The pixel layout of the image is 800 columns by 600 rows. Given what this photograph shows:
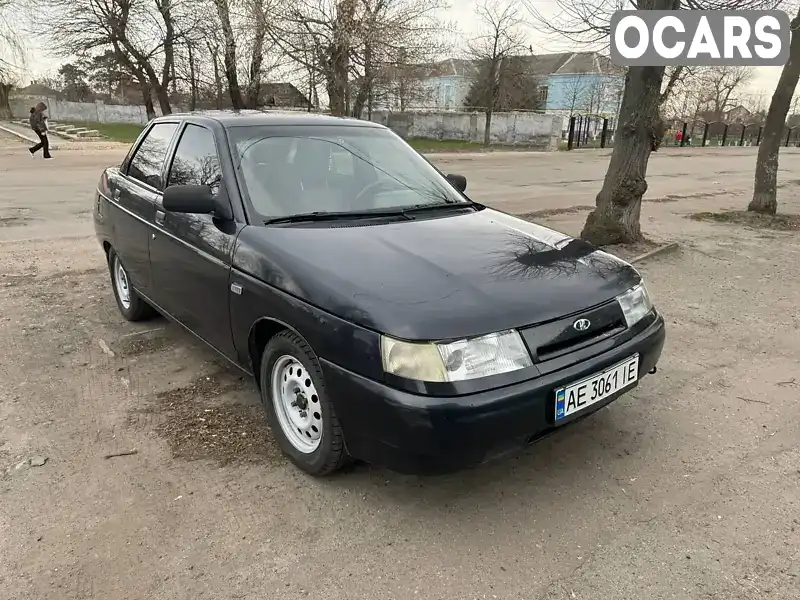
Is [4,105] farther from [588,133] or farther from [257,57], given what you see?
[588,133]

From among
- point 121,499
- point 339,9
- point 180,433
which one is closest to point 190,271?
point 180,433

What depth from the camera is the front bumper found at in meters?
2.28

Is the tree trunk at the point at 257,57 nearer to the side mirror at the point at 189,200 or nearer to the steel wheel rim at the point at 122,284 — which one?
the steel wheel rim at the point at 122,284

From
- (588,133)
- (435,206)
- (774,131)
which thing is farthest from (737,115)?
(435,206)

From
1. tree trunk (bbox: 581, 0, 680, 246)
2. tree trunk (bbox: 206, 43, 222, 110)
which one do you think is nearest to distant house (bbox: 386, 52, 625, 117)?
tree trunk (bbox: 206, 43, 222, 110)

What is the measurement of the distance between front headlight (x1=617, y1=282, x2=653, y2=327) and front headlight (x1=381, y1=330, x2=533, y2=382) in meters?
0.86

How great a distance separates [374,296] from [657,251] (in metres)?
6.04

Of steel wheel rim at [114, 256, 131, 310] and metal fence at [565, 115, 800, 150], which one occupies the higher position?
metal fence at [565, 115, 800, 150]

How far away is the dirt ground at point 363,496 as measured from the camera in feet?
7.57

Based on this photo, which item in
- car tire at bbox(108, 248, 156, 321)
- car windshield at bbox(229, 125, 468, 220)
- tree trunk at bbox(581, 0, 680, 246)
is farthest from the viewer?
tree trunk at bbox(581, 0, 680, 246)

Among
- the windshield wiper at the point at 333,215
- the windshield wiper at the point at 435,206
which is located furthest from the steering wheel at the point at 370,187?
the windshield wiper at the point at 435,206

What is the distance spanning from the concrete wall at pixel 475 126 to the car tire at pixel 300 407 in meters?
34.1

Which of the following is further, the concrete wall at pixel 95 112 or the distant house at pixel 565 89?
the distant house at pixel 565 89

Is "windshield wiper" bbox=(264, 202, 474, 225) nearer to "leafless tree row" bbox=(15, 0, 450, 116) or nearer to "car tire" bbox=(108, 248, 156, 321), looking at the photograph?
"car tire" bbox=(108, 248, 156, 321)
